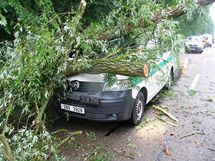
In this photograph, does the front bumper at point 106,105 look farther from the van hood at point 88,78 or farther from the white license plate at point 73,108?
the van hood at point 88,78

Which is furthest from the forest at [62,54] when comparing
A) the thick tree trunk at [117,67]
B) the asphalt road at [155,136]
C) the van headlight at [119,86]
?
the asphalt road at [155,136]

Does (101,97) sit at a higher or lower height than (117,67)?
lower

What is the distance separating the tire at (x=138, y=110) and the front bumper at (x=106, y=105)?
12.6 inches

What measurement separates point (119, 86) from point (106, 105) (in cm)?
38

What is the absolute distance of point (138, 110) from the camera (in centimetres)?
575

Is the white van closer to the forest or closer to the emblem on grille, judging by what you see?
the emblem on grille

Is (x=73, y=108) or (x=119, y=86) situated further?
(x=73, y=108)

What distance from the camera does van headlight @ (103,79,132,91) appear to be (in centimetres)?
491

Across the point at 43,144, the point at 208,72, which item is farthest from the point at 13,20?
the point at 208,72

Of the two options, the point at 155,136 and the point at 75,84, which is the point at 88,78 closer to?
the point at 75,84

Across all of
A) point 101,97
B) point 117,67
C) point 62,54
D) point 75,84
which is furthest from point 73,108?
point 117,67

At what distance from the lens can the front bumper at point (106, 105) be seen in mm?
5047

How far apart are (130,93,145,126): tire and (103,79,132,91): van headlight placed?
1.81ft

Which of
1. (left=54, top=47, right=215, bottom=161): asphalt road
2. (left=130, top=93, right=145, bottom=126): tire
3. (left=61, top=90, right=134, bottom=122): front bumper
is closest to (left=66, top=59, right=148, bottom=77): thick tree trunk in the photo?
(left=61, top=90, right=134, bottom=122): front bumper
